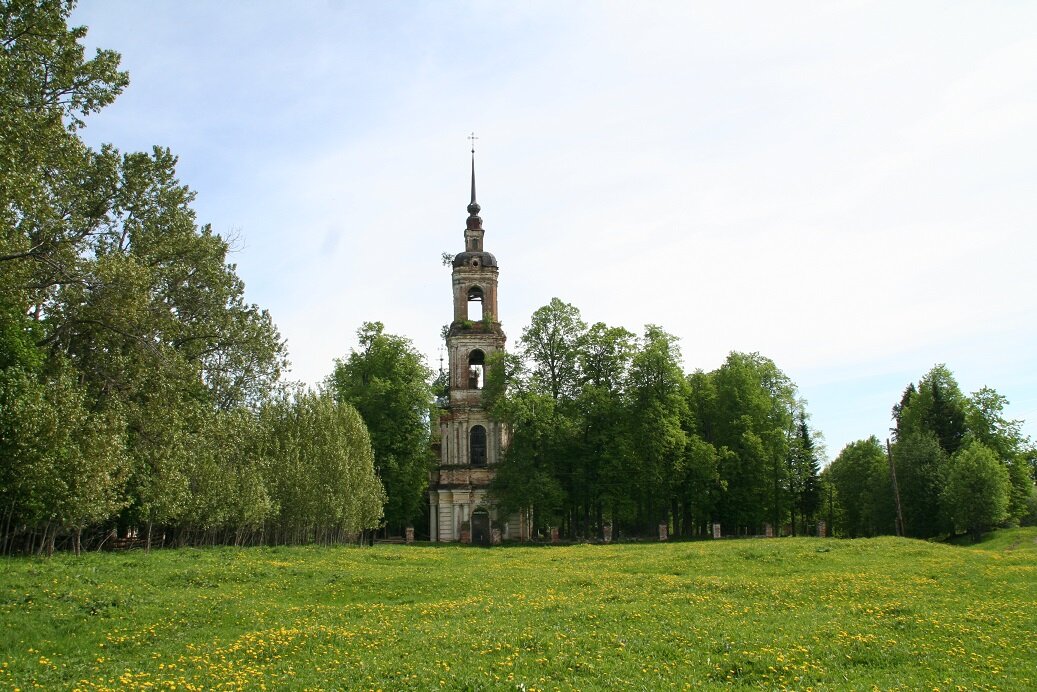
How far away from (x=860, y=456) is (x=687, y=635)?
55.3 m

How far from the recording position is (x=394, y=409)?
55.8m

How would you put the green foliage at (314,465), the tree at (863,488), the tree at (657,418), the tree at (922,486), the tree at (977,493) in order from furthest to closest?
the tree at (863,488) < the tree at (922,486) < the tree at (657,418) < the tree at (977,493) < the green foliage at (314,465)

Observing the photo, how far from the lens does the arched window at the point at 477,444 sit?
5869 cm

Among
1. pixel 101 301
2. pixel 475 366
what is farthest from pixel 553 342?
pixel 101 301

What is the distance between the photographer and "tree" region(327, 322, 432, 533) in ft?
181

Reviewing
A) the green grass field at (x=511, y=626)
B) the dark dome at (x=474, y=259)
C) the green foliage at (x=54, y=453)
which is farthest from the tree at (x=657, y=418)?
the green foliage at (x=54, y=453)

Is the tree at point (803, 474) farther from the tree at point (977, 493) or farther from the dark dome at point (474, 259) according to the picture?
the dark dome at point (474, 259)

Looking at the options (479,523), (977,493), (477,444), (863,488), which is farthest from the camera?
(863,488)

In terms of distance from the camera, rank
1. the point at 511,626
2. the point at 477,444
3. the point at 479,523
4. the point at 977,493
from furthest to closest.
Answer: the point at 477,444 → the point at 479,523 → the point at 977,493 → the point at 511,626

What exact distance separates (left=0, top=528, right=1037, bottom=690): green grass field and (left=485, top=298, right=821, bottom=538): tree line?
2416 cm

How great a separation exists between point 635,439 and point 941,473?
65.7 feet

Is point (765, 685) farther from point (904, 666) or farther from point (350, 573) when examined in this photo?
point (350, 573)

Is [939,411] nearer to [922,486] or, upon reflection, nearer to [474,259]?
[922,486]

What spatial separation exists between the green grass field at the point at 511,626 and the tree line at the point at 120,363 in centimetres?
312
